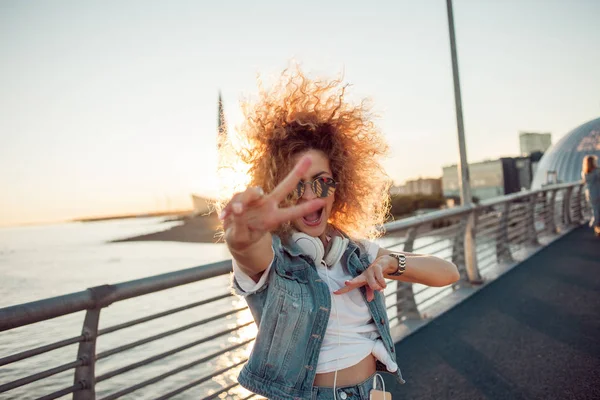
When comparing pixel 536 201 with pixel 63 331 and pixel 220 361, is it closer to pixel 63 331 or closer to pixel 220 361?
pixel 220 361

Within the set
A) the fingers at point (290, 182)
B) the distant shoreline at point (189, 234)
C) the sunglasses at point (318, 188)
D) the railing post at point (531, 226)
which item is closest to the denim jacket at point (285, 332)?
the sunglasses at point (318, 188)

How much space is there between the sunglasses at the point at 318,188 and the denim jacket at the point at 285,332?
26 cm

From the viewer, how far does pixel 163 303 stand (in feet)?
56.2

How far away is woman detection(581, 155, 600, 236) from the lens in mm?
10430

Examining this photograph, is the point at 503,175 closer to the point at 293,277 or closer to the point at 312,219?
the point at 312,219

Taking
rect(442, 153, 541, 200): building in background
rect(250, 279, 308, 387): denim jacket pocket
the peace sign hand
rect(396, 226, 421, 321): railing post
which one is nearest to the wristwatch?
rect(250, 279, 308, 387): denim jacket pocket

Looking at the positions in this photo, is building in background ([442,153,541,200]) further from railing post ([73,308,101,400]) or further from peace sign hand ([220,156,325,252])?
peace sign hand ([220,156,325,252])

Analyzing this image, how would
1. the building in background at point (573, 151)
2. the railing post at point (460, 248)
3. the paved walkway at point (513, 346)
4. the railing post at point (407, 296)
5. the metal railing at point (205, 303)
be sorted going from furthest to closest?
the building in background at point (573, 151)
the railing post at point (460, 248)
the railing post at point (407, 296)
the paved walkway at point (513, 346)
the metal railing at point (205, 303)

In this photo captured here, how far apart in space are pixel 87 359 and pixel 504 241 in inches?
311

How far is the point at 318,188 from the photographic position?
181cm

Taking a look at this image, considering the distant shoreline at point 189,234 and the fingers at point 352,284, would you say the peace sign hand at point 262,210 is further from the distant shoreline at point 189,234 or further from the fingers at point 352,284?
the distant shoreline at point 189,234

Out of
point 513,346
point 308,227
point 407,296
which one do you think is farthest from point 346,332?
point 407,296

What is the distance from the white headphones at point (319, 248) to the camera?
1.68 meters

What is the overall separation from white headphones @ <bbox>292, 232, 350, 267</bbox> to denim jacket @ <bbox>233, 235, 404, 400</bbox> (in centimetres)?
9
